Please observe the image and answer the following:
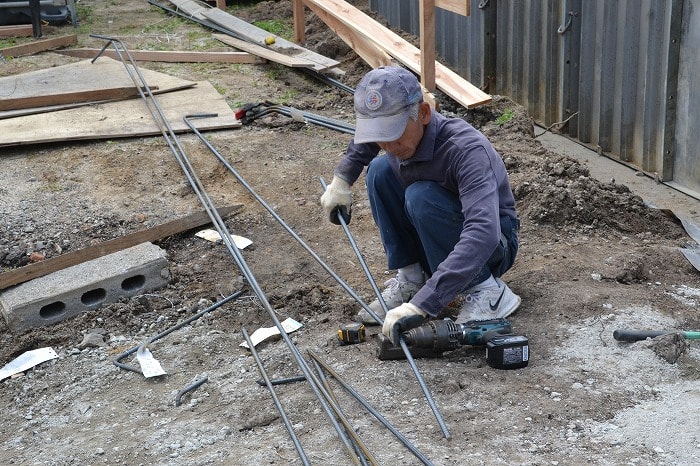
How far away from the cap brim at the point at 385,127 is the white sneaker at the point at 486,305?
91 cm

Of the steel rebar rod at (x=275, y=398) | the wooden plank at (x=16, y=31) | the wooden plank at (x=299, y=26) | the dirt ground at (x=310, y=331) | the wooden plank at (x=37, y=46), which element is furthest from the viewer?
the wooden plank at (x=16, y=31)

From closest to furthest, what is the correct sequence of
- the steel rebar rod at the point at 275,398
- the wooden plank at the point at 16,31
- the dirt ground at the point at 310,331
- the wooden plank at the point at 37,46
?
the steel rebar rod at the point at 275,398 → the dirt ground at the point at 310,331 → the wooden plank at the point at 37,46 → the wooden plank at the point at 16,31

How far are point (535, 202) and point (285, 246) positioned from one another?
165 centimetres

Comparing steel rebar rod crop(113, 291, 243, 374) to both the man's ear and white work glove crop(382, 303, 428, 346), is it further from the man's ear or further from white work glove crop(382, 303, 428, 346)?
the man's ear

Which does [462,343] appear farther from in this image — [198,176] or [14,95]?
[14,95]

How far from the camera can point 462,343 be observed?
3990mm

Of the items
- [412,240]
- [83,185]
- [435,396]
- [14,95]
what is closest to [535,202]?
[412,240]

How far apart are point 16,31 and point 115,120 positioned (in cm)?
481

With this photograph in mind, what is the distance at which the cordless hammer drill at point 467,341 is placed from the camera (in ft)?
12.5

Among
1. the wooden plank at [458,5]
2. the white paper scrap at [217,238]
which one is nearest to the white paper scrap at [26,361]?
the white paper scrap at [217,238]

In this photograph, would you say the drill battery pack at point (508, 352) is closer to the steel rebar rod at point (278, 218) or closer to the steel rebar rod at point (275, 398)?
the steel rebar rod at point (278, 218)

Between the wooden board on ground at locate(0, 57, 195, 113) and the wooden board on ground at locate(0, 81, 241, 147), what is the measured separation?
140mm

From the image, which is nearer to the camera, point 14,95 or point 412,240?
point 412,240

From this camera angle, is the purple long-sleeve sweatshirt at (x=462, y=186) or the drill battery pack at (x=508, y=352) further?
the drill battery pack at (x=508, y=352)
